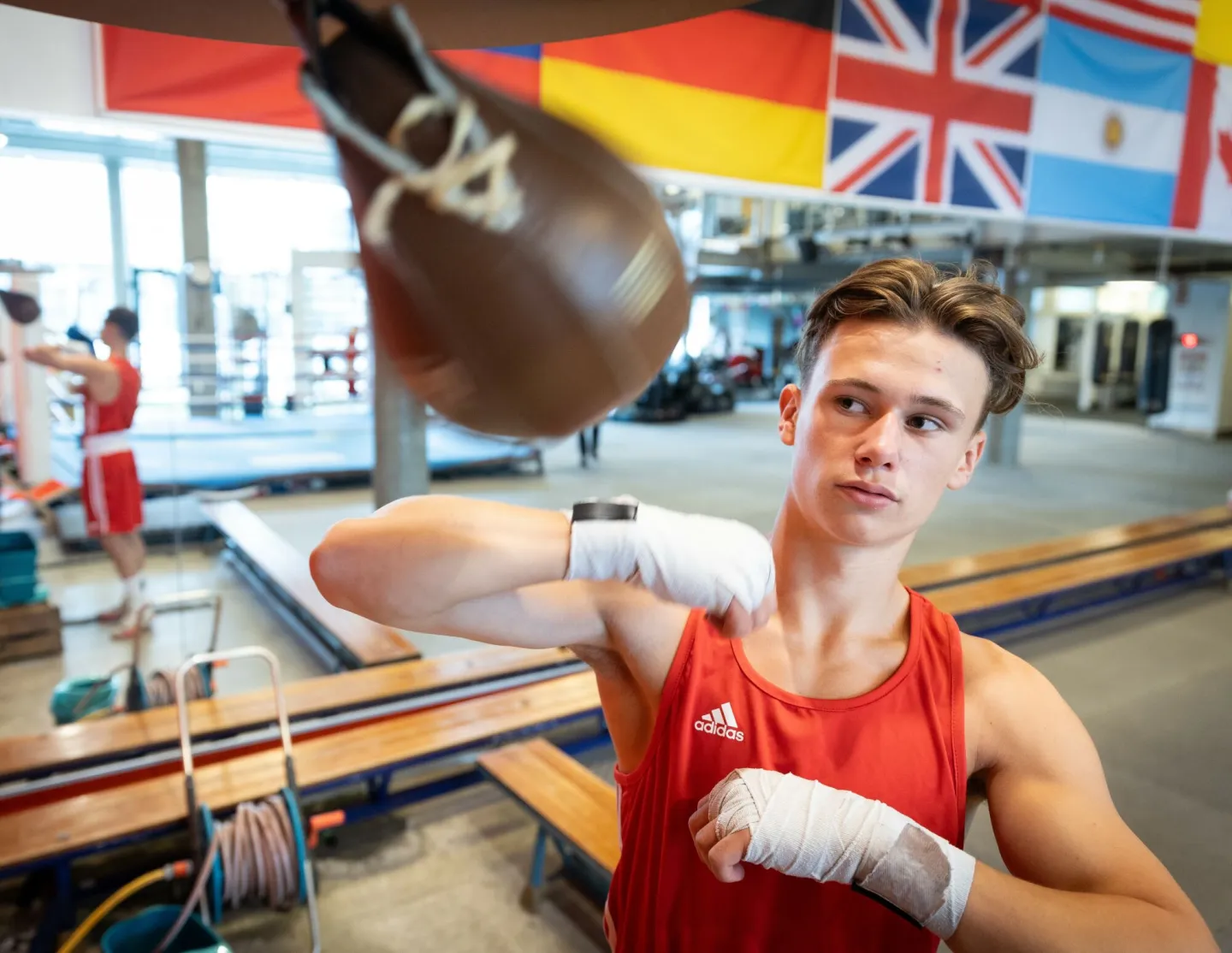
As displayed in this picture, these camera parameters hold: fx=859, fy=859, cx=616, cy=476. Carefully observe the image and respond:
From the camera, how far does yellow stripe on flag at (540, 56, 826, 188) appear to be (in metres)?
3.44

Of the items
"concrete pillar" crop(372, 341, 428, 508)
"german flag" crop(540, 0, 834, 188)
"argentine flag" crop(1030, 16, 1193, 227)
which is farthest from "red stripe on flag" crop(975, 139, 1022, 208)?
"concrete pillar" crop(372, 341, 428, 508)

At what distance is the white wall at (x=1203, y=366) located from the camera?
1493cm

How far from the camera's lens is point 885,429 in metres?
1.22

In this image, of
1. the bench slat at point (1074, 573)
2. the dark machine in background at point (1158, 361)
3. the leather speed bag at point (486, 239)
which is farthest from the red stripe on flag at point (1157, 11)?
the leather speed bag at point (486, 239)

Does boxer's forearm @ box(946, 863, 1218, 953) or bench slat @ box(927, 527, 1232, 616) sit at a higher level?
boxer's forearm @ box(946, 863, 1218, 953)

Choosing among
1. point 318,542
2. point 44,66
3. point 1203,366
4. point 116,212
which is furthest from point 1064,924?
point 1203,366

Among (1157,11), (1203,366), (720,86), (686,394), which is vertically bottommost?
(686,394)

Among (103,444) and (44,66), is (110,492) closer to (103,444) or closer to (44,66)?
(103,444)

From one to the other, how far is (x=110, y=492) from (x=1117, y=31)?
625cm

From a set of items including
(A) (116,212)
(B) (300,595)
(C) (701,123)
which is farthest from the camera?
(A) (116,212)

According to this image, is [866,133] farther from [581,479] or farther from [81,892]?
[581,479]

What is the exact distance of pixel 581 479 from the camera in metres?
8.81

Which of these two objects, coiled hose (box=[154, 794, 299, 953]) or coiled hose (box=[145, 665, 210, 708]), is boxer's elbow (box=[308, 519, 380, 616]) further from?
coiled hose (box=[145, 665, 210, 708])

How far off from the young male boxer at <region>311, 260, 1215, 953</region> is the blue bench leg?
1.58m
